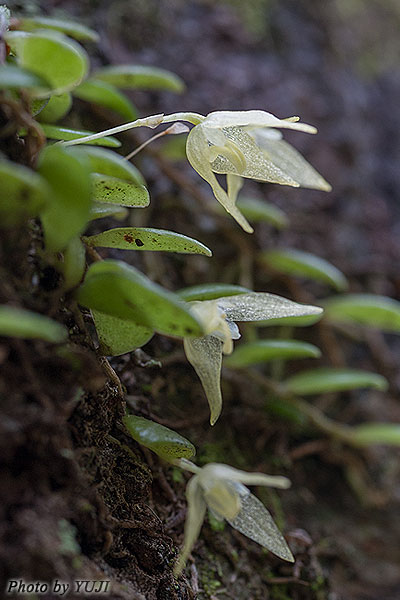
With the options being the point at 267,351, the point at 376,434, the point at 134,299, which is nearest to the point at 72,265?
the point at 134,299

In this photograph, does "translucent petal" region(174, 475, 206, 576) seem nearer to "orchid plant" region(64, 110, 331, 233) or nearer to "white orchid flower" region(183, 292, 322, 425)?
"white orchid flower" region(183, 292, 322, 425)

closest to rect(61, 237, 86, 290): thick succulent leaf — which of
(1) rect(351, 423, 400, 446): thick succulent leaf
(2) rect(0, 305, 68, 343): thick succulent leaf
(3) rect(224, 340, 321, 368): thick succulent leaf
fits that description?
(2) rect(0, 305, 68, 343): thick succulent leaf

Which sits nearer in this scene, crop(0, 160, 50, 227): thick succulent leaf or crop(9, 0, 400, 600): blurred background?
crop(0, 160, 50, 227): thick succulent leaf

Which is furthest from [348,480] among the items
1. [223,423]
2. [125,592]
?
[125,592]

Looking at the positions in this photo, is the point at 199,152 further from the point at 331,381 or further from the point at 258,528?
the point at 331,381

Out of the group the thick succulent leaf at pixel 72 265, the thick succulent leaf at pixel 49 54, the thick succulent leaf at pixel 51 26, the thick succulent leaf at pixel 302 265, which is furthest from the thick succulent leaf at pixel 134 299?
the thick succulent leaf at pixel 302 265

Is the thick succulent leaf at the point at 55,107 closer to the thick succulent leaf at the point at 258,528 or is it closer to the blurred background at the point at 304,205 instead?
the blurred background at the point at 304,205
